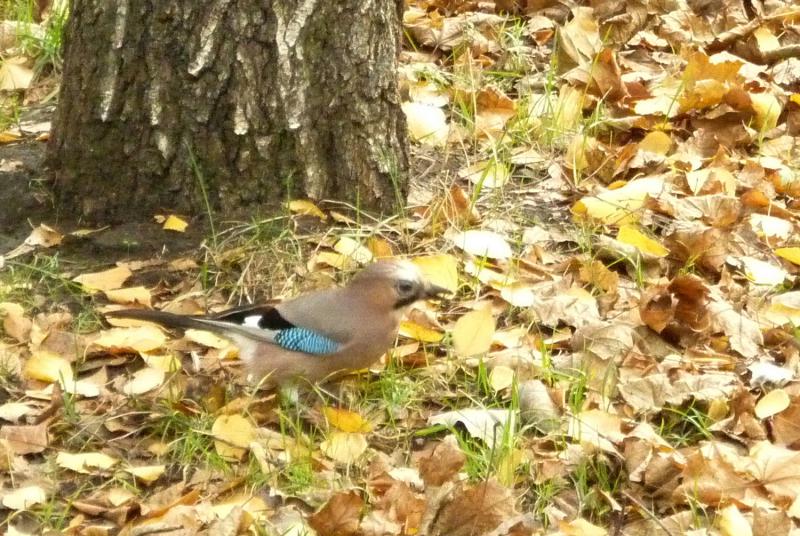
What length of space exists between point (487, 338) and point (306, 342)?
573 mm

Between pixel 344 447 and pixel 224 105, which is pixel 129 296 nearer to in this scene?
pixel 224 105

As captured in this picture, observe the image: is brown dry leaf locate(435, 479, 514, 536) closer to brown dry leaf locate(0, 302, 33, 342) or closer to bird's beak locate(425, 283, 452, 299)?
bird's beak locate(425, 283, 452, 299)

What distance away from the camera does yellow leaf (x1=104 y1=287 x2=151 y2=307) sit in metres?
4.10

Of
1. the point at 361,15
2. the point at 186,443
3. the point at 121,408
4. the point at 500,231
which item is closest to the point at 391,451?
the point at 186,443

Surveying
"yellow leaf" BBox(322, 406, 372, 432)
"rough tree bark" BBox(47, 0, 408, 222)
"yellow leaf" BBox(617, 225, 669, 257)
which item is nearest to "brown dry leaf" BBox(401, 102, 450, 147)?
"rough tree bark" BBox(47, 0, 408, 222)

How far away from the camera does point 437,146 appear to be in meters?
4.97

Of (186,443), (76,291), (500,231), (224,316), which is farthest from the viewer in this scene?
(500,231)

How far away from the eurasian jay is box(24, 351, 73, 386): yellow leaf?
0.72 ft

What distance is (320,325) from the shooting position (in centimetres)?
→ 374

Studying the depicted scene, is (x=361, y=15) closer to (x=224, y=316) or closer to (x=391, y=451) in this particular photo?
(x=224, y=316)

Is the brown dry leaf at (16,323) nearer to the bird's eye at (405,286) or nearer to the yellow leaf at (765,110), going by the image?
the bird's eye at (405,286)

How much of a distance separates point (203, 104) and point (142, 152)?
0.97 feet

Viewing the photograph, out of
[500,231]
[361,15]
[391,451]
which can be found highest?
[361,15]

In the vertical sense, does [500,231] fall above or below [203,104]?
below
